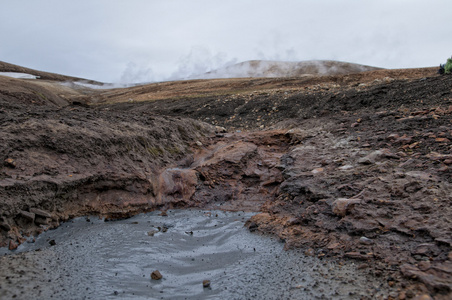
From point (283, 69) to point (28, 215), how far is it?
45.7 meters

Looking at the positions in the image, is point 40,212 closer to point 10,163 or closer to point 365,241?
point 10,163

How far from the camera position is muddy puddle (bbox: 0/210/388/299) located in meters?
3.08

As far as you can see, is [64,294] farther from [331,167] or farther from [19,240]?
[331,167]

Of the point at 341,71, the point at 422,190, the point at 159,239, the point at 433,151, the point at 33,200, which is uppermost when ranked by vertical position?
the point at 341,71

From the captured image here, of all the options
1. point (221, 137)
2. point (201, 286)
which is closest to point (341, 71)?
point (221, 137)

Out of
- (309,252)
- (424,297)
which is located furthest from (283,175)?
(424,297)

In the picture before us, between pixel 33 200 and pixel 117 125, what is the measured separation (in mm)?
2593

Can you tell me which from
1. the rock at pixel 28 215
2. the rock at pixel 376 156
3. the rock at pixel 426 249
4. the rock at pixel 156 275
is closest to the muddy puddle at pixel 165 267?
the rock at pixel 156 275

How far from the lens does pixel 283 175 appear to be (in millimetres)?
6430

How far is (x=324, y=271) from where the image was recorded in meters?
3.45

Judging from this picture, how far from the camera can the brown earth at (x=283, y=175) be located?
12.2 feet

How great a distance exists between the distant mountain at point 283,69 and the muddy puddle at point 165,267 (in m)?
40.4

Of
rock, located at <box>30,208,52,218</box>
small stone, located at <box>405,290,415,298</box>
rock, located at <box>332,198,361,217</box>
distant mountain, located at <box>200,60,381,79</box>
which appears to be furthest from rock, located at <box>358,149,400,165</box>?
distant mountain, located at <box>200,60,381,79</box>

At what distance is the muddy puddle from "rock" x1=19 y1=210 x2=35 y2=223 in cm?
30
